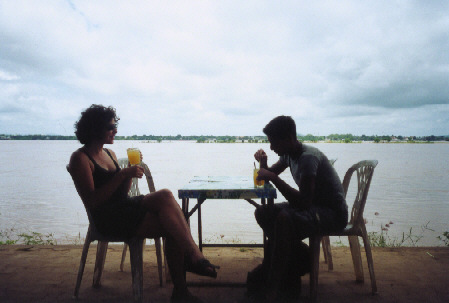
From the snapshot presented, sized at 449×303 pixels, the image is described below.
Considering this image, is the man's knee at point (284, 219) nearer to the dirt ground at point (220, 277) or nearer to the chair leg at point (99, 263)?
the dirt ground at point (220, 277)

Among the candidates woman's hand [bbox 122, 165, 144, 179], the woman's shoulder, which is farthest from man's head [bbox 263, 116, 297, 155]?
the woman's shoulder

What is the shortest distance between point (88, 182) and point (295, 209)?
1530 mm

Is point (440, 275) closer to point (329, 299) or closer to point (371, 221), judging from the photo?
point (329, 299)

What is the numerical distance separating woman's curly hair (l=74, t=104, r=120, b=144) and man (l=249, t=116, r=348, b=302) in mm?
1290

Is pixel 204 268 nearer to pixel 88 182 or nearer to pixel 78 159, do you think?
pixel 88 182

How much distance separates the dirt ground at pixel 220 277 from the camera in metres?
2.70

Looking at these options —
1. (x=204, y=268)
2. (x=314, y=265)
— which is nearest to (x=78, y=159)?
(x=204, y=268)

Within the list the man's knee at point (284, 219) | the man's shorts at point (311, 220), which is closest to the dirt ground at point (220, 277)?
the man's shorts at point (311, 220)

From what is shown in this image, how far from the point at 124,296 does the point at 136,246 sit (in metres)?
0.53

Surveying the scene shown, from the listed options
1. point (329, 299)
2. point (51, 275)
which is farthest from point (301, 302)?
point (51, 275)

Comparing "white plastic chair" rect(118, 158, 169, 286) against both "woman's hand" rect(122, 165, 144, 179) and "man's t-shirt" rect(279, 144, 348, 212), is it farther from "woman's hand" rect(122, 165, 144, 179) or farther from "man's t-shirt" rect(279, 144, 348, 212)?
"man's t-shirt" rect(279, 144, 348, 212)

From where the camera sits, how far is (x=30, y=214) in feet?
25.1

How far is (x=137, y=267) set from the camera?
247 cm

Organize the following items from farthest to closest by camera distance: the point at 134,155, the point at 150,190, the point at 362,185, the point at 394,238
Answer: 1. the point at 394,238
2. the point at 150,190
3. the point at 362,185
4. the point at 134,155
